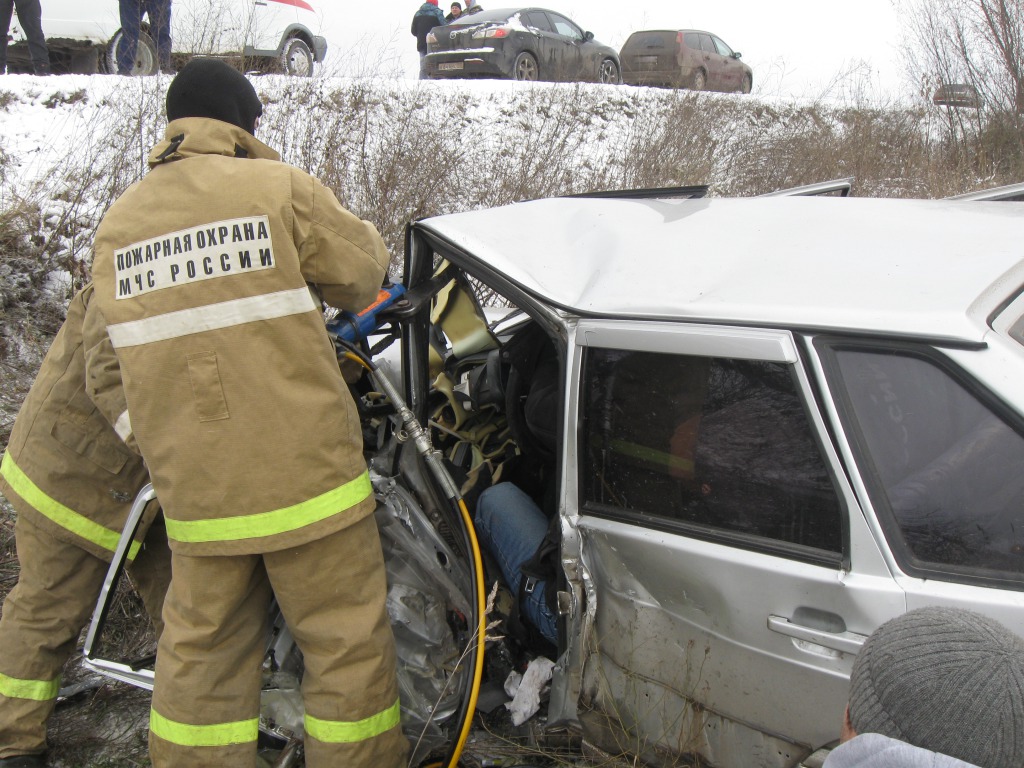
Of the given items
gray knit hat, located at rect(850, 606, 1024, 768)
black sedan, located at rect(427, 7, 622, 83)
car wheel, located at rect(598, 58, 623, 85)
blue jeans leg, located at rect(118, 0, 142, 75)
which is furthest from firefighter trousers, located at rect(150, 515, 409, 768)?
car wheel, located at rect(598, 58, 623, 85)

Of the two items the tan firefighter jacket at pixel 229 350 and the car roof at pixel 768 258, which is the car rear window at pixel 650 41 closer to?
the car roof at pixel 768 258

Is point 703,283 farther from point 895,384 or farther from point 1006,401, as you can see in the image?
point 1006,401

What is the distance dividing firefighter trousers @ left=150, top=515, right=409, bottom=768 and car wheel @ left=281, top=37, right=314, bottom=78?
7636 millimetres

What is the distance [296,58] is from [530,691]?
29.7 ft

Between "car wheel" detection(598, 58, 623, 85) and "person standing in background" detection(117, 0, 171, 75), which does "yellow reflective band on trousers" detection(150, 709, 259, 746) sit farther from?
"car wheel" detection(598, 58, 623, 85)

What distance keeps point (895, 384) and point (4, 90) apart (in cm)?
853

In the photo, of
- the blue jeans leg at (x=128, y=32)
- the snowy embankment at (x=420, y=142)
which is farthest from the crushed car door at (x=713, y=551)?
the blue jeans leg at (x=128, y=32)

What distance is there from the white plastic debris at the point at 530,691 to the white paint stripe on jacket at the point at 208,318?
1.27 meters

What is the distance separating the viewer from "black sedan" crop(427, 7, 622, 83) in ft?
38.9

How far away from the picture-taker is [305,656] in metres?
2.12

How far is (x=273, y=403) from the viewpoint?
77.0 inches

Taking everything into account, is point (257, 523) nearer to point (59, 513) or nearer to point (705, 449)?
point (59, 513)

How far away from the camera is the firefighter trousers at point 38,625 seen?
8.22 ft

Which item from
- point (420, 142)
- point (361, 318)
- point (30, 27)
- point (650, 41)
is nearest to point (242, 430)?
point (361, 318)
